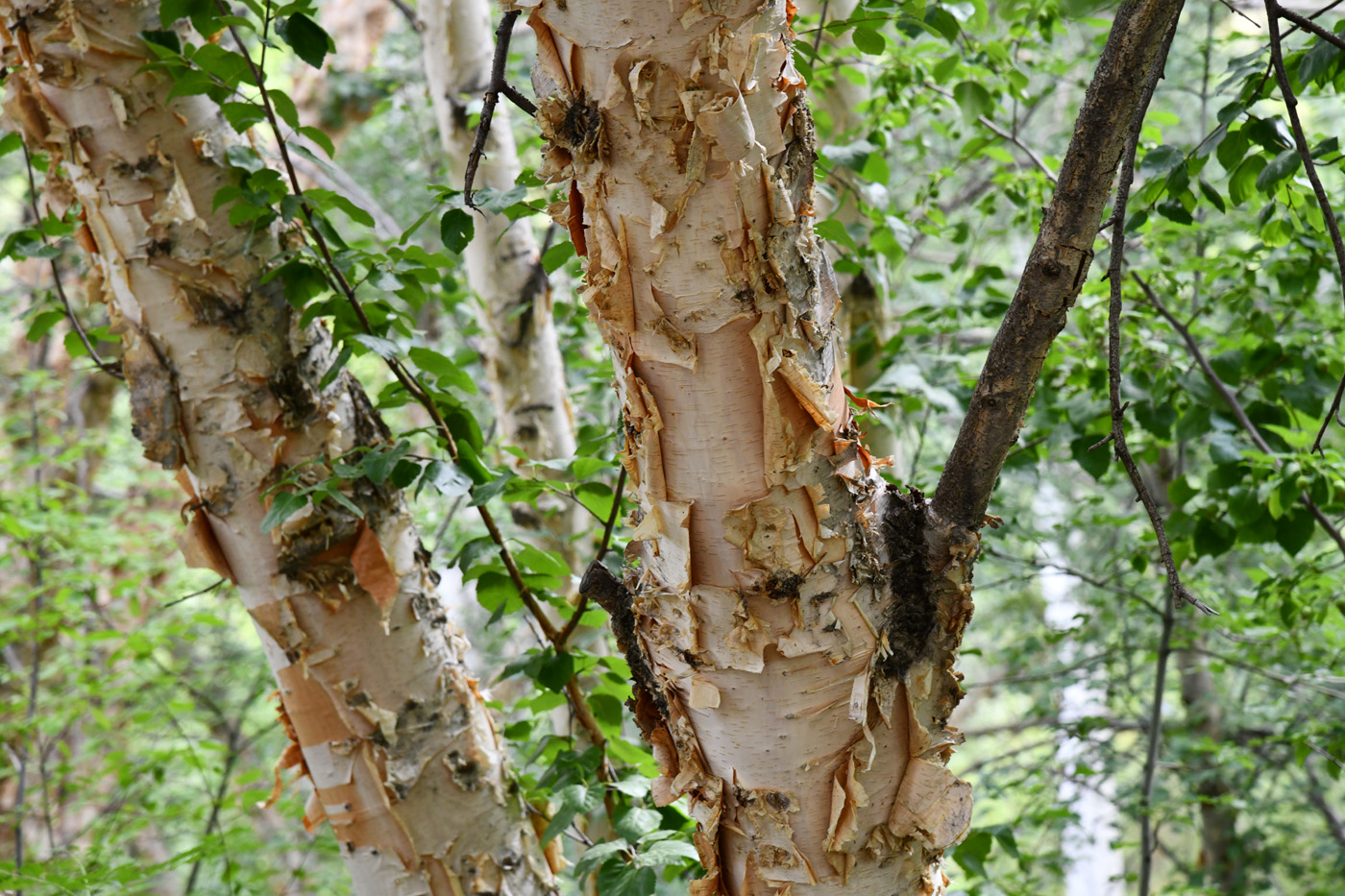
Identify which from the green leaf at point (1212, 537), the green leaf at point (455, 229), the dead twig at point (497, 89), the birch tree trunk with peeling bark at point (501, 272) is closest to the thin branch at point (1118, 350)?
the dead twig at point (497, 89)

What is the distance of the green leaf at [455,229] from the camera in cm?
90

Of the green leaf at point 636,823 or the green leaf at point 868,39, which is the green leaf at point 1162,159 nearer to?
the green leaf at point 868,39

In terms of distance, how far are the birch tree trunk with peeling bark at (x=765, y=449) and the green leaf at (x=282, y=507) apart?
387 millimetres

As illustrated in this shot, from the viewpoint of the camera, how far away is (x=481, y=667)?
13.3ft

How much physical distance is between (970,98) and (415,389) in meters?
0.95

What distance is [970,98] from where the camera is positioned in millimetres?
1333

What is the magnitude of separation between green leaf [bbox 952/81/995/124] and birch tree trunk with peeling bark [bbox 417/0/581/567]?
2.74ft

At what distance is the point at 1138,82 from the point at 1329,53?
472 millimetres

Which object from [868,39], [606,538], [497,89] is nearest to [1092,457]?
[868,39]

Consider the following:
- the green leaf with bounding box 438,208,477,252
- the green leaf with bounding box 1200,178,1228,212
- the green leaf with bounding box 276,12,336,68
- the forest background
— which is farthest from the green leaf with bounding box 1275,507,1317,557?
the green leaf with bounding box 276,12,336,68

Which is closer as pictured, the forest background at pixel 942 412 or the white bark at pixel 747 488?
the white bark at pixel 747 488

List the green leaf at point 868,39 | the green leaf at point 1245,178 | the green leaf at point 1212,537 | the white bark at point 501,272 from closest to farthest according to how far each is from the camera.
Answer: the green leaf at point 1245,178 < the green leaf at point 868,39 < the green leaf at point 1212,537 < the white bark at point 501,272

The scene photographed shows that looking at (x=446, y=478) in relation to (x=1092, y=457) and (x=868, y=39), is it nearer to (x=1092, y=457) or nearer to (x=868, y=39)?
(x=868, y=39)

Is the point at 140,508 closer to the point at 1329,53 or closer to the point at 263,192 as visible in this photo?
the point at 263,192
